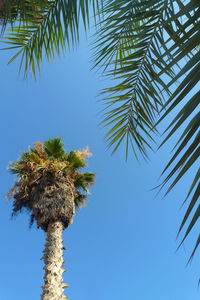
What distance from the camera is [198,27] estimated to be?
46.3 inches

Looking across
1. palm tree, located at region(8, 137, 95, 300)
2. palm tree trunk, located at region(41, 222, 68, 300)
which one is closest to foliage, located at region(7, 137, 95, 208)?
palm tree, located at region(8, 137, 95, 300)

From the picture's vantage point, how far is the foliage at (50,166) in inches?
350

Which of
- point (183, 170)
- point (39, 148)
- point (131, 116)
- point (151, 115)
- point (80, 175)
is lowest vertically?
point (183, 170)

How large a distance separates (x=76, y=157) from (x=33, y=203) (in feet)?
7.77

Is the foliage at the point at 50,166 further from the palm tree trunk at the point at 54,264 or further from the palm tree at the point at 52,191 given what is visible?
the palm tree trunk at the point at 54,264

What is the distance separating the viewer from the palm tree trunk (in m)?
6.27

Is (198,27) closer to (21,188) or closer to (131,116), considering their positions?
(131,116)

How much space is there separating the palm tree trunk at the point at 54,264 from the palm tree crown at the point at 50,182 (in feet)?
1.35

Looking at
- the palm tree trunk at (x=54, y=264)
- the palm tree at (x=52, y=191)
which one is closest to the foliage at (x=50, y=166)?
the palm tree at (x=52, y=191)

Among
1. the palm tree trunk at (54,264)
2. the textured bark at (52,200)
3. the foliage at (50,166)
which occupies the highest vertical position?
the foliage at (50,166)

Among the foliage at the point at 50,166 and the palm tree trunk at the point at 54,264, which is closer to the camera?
the palm tree trunk at the point at 54,264

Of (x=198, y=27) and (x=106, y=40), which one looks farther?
(x=106, y=40)

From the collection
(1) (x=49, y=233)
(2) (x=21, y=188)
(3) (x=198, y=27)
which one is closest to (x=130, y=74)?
(3) (x=198, y=27)

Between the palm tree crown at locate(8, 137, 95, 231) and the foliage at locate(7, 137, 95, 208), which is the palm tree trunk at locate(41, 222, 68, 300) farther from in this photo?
the foliage at locate(7, 137, 95, 208)
